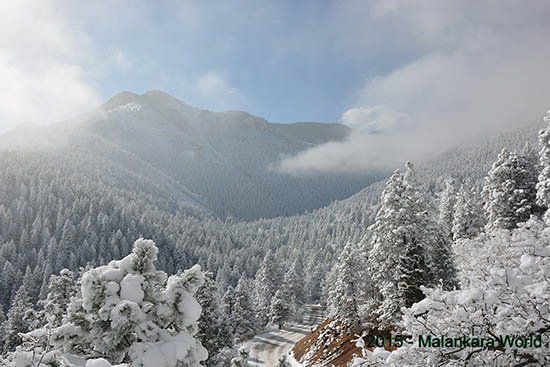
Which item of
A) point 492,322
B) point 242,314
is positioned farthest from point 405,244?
point 242,314

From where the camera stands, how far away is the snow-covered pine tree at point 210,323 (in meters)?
22.1

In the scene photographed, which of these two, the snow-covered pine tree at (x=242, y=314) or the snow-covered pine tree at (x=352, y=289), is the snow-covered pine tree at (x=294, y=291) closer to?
the snow-covered pine tree at (x=242, y=314)

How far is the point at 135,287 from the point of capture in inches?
247

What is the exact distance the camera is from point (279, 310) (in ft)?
178

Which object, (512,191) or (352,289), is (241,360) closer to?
(352,289)

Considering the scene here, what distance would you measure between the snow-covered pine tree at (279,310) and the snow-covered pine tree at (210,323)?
1247 inches

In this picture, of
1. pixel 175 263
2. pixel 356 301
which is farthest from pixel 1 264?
pixel 356 301

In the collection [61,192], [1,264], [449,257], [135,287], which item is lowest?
[1,264]

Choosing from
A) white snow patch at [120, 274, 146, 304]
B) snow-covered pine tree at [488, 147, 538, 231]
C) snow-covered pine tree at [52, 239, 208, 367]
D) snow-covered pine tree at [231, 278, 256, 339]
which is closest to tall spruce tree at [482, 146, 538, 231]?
snow-covered pine tree at [488, 147, 538, 231]

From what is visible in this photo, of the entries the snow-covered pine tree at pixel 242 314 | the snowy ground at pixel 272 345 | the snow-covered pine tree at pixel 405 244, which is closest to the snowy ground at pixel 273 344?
the snowy ground at pixel 272 345

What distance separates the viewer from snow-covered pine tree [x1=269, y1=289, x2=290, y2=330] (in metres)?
54.0

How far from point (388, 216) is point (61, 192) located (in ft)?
543

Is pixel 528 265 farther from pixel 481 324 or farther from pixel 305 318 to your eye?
pixel 305 318

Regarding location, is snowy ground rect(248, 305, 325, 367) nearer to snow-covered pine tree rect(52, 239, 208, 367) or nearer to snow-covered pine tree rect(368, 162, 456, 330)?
snow-covered pine tree rect(368, 162, 456, 330)
